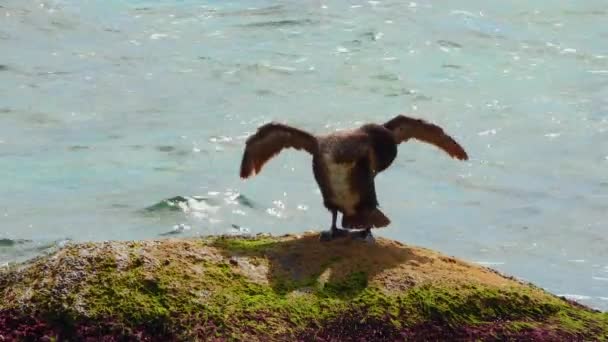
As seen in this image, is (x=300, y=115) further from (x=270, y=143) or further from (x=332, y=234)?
(x=332, y=234)

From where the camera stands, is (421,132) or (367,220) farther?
(421,132)

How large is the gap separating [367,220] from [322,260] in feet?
2.55

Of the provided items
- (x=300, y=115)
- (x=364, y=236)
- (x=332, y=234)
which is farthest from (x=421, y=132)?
(x=300, y=115)

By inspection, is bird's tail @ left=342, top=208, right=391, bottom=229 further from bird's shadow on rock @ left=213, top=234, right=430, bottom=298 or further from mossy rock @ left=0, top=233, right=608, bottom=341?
mossy rock @ left=0, top=233, right=608, bottom=341

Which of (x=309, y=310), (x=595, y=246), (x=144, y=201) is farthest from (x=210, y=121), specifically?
(x=309, y=310)

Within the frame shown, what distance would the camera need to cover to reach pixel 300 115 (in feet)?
57.4

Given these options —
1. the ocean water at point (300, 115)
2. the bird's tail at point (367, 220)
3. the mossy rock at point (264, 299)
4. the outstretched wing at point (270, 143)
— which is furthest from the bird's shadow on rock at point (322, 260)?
the ocean water at point (300, 115)

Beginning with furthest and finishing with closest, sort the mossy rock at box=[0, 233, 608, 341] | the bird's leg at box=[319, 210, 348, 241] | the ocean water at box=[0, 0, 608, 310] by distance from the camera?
the ocean water at box=[0, 0, 608, 310] → the bird's leg at box=[319, 210, 348, 241] → the mossy rock at box=[0, 233, 608, 341]

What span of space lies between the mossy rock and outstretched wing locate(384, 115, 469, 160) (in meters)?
1.45

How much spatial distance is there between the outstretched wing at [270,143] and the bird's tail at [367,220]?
55 cm

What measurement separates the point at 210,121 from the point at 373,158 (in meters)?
9.55

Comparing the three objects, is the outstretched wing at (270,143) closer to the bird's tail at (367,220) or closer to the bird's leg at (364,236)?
the bird's tail at (367,220)

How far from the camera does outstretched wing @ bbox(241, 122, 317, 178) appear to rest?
26.7 feet

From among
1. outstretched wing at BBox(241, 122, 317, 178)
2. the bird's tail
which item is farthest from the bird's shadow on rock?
outstretched wing at BBox(241, 122, 317, 178)
